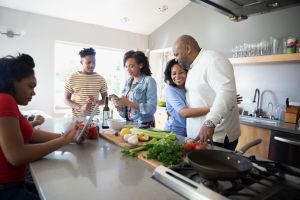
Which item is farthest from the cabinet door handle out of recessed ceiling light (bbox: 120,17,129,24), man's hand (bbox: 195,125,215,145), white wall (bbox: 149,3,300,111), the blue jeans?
recessed ceiling light (bbox: 120,17,129,24)

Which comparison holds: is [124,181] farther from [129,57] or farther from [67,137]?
[129,57]

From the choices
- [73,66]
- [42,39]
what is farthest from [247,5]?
[73,66]

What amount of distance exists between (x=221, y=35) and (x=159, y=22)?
1547 millimetres

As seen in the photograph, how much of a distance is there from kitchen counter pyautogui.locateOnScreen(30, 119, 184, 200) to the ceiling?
3230mm

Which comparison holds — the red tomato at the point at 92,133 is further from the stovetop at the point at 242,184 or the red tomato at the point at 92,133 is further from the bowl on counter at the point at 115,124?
the stovetop at the point at 242,184

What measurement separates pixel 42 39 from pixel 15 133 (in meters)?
3.41

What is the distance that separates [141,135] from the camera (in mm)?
1412

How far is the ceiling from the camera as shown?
3.66 metres

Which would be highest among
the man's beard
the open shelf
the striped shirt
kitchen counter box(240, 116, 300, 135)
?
the open shelf

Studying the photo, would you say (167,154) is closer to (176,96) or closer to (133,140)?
(133,140)

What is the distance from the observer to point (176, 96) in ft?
5.97

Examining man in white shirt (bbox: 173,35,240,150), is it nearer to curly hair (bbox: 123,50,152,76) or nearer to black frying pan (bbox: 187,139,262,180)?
black frying pan (bbox: 187,139,262,180)

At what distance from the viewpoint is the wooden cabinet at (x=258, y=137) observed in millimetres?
2575

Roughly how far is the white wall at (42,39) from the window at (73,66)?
0.16 m
